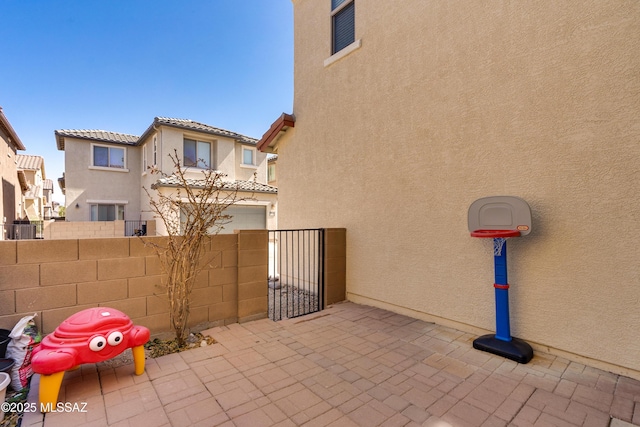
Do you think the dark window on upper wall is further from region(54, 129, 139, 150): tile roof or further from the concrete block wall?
region(54, 129, 139, 150): tile roof

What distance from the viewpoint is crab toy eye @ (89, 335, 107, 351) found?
2.28 m

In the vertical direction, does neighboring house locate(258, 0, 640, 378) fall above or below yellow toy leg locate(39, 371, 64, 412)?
above

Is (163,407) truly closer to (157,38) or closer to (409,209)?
(409,209)

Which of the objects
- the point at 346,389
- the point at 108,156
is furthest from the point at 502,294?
the point at 108,156

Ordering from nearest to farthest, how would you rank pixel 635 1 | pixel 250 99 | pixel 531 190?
pixel 635 1 → pixel 531 190 → pixel 250 99

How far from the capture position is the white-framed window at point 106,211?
46.2 ft

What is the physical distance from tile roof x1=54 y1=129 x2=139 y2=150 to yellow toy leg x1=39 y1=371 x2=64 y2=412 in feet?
49.8

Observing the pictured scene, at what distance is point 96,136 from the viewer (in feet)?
45.7

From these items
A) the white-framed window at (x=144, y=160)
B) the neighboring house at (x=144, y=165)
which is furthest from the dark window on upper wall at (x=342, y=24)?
the white-framed window at (x=144, y=160)

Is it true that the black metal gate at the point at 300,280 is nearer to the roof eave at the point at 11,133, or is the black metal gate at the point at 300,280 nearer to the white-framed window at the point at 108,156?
the roof eave at the point at 11,133

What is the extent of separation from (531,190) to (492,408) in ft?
7.22

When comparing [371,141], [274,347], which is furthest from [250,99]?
[274,347]

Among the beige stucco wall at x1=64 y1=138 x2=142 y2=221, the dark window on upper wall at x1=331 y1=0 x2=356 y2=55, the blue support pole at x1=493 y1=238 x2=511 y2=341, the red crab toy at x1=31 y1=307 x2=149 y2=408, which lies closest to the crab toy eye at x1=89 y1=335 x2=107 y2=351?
the red crab toy at x1=31 y1=307 x2=149 y2=408

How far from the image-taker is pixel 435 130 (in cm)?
395
